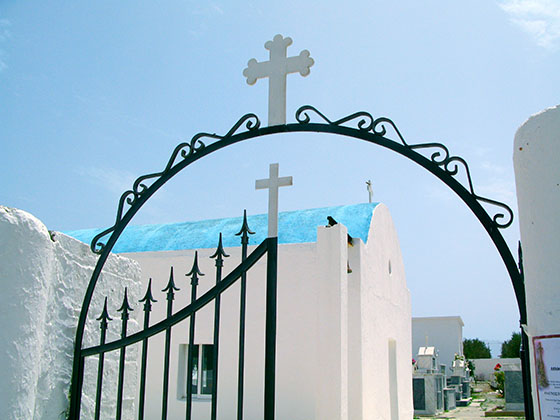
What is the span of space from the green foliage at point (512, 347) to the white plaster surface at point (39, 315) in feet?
115

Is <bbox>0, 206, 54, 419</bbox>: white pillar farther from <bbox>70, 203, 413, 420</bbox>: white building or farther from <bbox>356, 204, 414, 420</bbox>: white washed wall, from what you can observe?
<bbox>356, 204, 414, 420</bbox>: white washed wall

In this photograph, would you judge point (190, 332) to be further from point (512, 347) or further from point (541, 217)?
point (512, 347)

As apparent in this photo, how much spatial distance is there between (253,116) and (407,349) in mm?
10008

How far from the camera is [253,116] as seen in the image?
380 cm

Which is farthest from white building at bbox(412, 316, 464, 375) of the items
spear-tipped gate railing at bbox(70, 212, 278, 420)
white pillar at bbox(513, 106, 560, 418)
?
white pillar at bbox(513, 106, 560, 418)

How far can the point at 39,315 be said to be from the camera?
3.04 m

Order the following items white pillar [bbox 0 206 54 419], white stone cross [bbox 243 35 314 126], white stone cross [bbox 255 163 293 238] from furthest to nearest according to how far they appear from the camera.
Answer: white stone cross [bbox 243 35 314 126] → white stone cross [bbox 255 163 293 238] → white pillar [bbox 0 206 54 419]

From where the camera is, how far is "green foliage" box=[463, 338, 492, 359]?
3950 centimetres

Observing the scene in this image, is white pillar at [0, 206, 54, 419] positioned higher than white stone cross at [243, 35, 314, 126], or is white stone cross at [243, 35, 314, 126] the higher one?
white stone cross at [243, 35, 314, 126]

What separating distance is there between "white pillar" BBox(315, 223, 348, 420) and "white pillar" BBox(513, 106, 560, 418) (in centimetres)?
548

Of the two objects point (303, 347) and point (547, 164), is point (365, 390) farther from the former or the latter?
point (547, 164)

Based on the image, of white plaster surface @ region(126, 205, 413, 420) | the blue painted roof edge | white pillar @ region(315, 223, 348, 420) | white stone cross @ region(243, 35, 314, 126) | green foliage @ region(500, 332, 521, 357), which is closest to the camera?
white stone cross @ region(243, 35, 314, 126)

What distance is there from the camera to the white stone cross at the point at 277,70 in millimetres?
3836

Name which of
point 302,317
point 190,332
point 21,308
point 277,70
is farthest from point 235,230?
point 21,308
